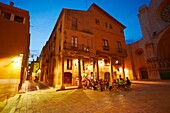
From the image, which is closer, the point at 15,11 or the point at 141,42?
the point at 15,11

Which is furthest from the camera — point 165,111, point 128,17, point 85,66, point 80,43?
point 128,17

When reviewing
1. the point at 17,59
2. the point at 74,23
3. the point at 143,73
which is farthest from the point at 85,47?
the point at 143,73

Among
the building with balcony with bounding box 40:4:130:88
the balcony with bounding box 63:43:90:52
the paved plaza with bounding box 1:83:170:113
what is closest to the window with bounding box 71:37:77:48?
the building with balcony with bounding box 40:4:130:88

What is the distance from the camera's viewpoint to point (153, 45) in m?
20.9

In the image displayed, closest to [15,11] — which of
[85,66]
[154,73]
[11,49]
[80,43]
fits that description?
[11,49]

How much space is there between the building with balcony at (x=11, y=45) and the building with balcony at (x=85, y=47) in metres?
4.74

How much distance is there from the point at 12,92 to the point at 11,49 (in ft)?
14.3

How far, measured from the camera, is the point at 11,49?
9570 millimetres

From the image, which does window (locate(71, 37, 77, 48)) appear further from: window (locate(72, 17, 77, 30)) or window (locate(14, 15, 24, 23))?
window (locate(14, 15, 24, 23))

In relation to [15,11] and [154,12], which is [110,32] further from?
[15,11]

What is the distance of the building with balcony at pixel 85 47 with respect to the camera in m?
13.7

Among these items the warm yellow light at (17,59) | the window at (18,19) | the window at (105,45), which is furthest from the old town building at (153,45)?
the window at (18,19)

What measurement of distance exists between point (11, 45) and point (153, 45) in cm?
2616

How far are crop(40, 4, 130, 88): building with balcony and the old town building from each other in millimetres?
6850
